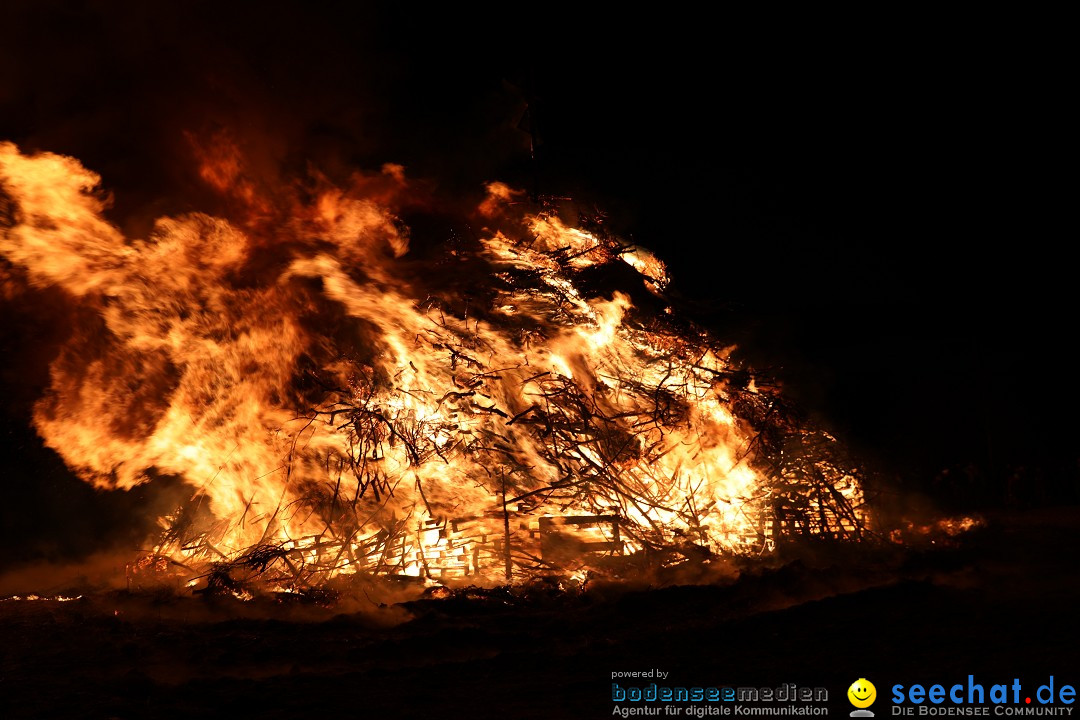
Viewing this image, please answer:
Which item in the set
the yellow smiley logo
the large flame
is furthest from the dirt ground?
the large flame

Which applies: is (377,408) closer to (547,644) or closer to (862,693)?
(547,644)

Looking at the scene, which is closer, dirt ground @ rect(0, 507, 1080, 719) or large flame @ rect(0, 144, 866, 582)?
dirt ground @ rect(0, 507, 1080, 719)

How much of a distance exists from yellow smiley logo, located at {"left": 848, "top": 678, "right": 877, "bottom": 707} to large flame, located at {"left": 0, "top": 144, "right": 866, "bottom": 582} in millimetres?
2748

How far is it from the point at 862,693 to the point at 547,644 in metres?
1.99

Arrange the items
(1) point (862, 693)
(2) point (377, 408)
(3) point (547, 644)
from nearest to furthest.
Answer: (1) point (862, 693) → (3) point (547, 644) → (2) point (377, 408)

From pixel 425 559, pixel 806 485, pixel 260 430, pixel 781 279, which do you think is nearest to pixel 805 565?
pixel 806 485

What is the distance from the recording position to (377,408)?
6.68 meters

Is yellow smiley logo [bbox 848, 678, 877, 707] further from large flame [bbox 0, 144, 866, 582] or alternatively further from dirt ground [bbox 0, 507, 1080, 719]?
large flame [bbox 0, 144, 866, 582]

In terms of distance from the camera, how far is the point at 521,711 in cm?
351

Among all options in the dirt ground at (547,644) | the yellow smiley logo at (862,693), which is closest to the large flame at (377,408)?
the dirt ground at (547,644)

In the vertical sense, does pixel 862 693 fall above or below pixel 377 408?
below

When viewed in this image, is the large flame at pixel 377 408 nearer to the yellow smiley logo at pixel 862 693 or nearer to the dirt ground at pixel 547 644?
the dirt ground at pixel 547 644

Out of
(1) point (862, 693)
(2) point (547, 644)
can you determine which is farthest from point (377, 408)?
(1) point (862, 693)

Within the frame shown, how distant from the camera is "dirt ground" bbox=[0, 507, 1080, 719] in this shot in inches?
145
